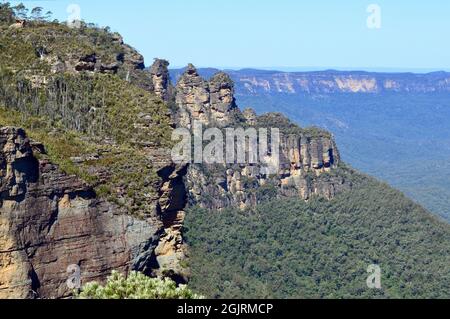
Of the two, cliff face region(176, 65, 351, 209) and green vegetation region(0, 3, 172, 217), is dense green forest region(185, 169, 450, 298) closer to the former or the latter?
cliff face region(176, 65, 351, 209)

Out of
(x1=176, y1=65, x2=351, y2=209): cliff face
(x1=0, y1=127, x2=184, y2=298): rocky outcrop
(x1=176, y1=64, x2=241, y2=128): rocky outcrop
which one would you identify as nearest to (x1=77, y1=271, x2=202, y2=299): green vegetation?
(x1=0, y1=127, x2=184, y2=298): rocky outcrop

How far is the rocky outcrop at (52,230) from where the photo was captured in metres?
27.5

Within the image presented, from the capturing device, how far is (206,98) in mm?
83938

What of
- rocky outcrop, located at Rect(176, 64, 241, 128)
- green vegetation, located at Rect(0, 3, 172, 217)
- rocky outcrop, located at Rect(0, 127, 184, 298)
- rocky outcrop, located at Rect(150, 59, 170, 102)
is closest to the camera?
rocky outcrop, located at Rect(0, 127, 184, 298)

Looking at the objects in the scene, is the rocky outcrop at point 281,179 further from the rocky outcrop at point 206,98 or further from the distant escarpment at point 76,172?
the distant escarpment at point 76,172

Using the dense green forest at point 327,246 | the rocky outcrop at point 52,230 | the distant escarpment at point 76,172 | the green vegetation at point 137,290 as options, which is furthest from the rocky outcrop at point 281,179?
the green vegetation at point 137,290

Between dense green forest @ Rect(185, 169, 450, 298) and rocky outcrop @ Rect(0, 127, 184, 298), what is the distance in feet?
97.0

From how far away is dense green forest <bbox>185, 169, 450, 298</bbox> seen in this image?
6919 centimetres

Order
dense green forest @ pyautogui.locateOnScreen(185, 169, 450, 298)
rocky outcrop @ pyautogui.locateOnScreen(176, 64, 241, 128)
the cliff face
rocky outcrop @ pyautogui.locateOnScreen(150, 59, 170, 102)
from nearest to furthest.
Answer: dense green forest @ pyautogui.locateOnScreen(185, 169, 450, 298) < rocky outcrop @ pyautogui.locateOnScreen(150, 59, 170, 102) < the cliff face < rocky outcrop @ pyautogui.locateOnScreen(176, 64, 241, 128)

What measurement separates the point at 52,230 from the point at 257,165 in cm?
5444

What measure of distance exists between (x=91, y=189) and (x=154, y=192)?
3.12 metres

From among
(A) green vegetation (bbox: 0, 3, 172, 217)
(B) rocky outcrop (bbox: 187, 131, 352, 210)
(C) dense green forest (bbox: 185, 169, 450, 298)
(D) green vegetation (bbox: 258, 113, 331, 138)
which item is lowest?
(C) dense green forest (bbox: 185, 169, 450, 298)

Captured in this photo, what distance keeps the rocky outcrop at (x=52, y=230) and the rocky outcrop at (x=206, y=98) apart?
5219cm

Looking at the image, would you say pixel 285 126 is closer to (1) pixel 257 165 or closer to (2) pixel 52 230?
(1) pixel 257 165
